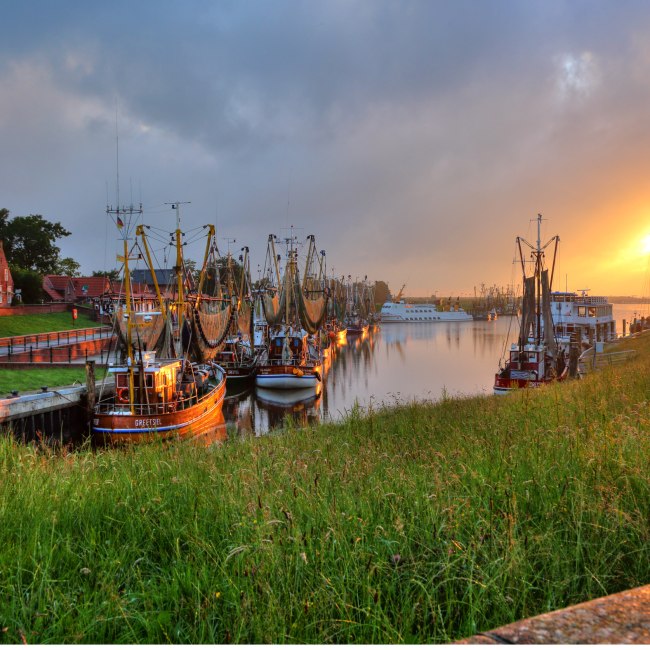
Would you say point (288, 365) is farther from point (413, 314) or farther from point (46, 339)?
point (413, 314)

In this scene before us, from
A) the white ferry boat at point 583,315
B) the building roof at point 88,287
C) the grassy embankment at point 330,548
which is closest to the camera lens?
the grassy embankment at point 330,548

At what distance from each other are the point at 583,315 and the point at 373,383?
3076 cm

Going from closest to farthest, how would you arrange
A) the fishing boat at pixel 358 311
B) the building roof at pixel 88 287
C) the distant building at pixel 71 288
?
the distant building at pixel 71 288, the building roof at pixel 88 287, the fishing boat at pixel 358 311

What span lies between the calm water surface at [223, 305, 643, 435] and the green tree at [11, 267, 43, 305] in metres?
40.6

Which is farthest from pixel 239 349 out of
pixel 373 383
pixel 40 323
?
pixel 40 323

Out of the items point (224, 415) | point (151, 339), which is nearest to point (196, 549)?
point (151, 339)

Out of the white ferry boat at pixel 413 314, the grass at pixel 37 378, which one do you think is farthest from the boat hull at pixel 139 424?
the white ferry boat at pixel 413 314

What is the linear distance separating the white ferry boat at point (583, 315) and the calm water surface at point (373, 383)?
29.6 ft

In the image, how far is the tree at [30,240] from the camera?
76062 millimetres

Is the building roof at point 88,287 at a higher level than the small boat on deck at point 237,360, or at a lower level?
higher

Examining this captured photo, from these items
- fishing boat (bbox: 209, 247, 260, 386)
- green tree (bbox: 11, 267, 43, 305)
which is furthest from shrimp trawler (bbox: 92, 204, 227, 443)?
green tree (bbox: 11, 267, 43, 305)

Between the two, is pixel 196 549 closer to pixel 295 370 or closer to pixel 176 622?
pixel 176 622

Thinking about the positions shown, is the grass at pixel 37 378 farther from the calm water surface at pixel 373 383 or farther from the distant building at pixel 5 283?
the distant building at pixel 5 283

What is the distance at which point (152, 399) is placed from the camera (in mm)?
22359
